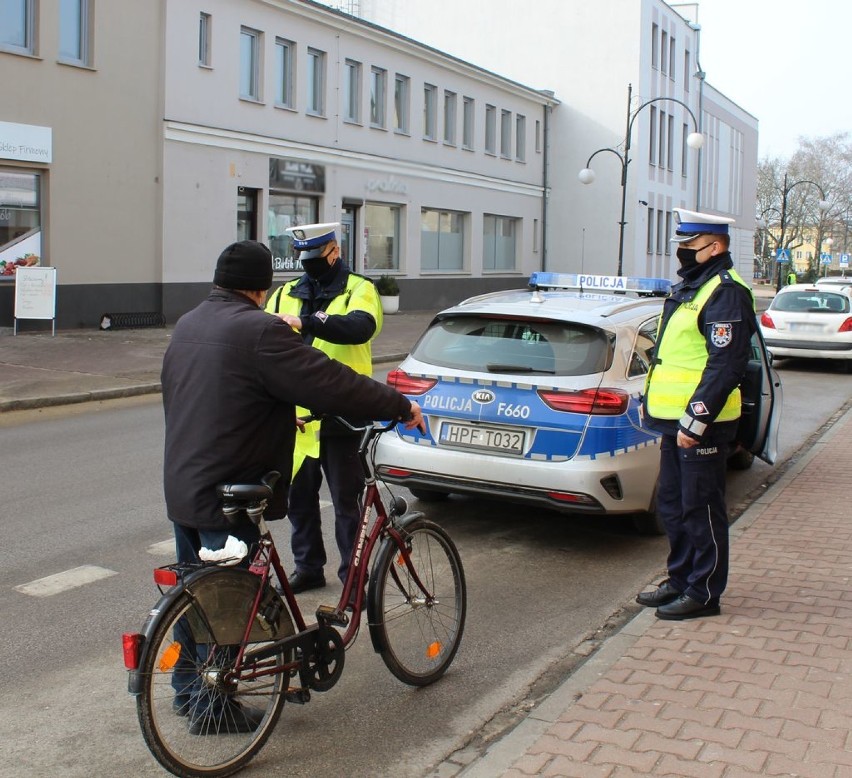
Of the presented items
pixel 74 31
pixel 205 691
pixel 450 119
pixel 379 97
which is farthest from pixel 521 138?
pixel 205 691

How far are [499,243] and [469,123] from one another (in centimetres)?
502

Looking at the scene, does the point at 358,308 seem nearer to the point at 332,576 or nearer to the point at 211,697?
the point at 332,576

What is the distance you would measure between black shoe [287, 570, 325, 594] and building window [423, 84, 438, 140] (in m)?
30.8

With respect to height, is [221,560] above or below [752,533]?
above

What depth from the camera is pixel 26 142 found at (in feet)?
66.2

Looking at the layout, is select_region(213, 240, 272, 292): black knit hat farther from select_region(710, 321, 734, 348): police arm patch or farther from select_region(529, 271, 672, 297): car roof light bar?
select_region(529, 271, 672, 297): car roof light bar

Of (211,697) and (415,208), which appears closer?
(211,697)

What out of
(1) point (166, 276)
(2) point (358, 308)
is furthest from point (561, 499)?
(1) point (166, 276)

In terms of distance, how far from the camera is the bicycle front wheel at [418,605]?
418cm

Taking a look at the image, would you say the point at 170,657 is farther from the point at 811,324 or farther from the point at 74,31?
the point at 74,31

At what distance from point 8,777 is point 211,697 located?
2.47 ft

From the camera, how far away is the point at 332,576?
598cm

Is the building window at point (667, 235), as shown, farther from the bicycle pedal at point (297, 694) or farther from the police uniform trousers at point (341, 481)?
the bicycle pedal at point (297, 694)

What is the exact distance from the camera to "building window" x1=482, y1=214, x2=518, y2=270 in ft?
130
